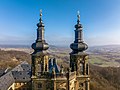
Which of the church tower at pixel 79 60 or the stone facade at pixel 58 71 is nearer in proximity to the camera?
the stone facade at pixel 58 71

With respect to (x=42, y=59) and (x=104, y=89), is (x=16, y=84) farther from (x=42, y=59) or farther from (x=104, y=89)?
(x=104, y=89)

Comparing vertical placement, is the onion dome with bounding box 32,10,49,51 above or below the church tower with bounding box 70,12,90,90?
above

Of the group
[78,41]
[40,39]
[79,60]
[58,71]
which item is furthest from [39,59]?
[78,41]

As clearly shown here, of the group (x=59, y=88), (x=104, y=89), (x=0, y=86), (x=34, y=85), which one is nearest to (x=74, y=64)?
(x=59, y=88)

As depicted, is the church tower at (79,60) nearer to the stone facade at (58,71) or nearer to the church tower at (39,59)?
the stone facade at (58,71)

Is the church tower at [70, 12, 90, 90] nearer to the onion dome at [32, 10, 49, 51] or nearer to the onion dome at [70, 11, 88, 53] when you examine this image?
the onion dome at [70, 11, 88, 53]

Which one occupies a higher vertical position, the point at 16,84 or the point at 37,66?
the point at 37,66

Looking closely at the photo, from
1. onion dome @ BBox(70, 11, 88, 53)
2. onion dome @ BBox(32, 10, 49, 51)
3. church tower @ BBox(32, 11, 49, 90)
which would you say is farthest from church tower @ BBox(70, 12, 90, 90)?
onion dome @ BBox(32, 10, 49, 51)

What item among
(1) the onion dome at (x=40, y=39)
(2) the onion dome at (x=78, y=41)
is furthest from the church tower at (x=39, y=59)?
(2) the onion dome at (x=78, y=41)
